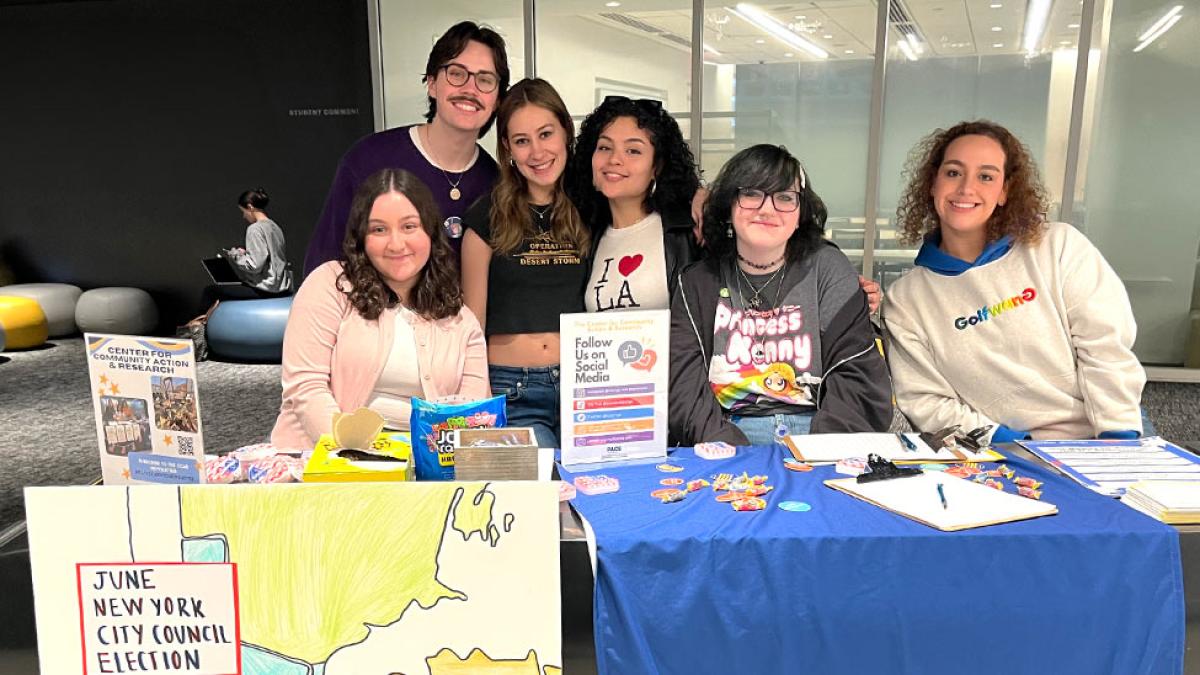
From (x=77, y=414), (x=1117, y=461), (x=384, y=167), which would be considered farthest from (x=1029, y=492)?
(x=77, y=414)

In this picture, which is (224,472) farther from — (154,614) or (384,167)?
(384,167)

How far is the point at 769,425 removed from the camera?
6.56ft

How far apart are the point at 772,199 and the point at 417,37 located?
469 cm

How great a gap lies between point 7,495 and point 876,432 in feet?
12.1

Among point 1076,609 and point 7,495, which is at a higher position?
point 1076,609

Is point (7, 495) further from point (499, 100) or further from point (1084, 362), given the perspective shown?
point (1084, 362)

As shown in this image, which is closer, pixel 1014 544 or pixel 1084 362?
pixel 1014 544

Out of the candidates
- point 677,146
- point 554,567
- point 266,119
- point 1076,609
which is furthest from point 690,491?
point 266,119

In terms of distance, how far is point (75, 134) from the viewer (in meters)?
7.40

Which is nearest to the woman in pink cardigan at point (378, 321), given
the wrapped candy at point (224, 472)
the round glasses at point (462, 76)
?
the wrapped candy at point (224, 472)

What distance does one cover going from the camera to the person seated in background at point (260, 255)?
6180mm

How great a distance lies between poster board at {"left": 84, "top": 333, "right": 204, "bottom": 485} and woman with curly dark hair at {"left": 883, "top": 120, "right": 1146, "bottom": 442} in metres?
1.70

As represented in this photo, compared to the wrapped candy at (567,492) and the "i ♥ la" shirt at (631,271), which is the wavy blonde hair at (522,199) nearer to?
the "i ♥ la" shirt at (631,271)

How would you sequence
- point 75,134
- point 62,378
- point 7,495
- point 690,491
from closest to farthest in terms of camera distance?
point 690,491, point 7,495, point 62,378, point 75,134
